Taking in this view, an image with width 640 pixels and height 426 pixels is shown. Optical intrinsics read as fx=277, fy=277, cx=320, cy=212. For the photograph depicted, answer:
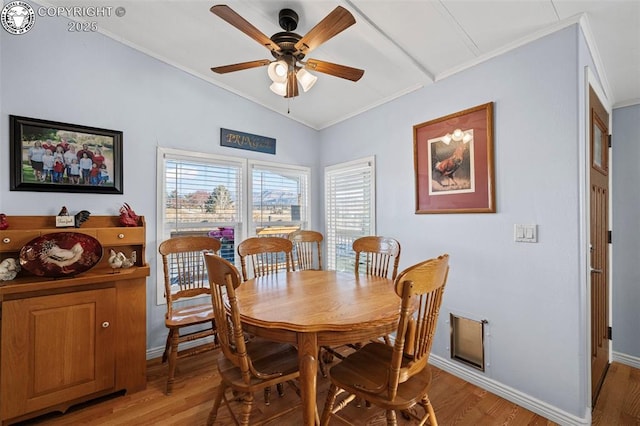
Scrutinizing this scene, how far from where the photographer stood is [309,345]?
50.4 inches

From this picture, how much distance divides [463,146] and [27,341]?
11.0ft

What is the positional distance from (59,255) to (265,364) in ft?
5.37

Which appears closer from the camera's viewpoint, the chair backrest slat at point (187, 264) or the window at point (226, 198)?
the chair backrest slat at point (187, 264)

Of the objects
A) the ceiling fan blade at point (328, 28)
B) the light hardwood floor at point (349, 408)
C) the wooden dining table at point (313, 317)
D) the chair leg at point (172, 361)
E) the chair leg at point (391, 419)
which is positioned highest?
the ceiling fan blade at point (328, 28)

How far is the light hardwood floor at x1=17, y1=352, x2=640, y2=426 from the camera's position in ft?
5.88

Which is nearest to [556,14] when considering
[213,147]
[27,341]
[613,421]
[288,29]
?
[288,29]

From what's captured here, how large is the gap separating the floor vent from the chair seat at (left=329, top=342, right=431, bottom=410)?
1.03 metres

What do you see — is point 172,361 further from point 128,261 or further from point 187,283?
point 128,261

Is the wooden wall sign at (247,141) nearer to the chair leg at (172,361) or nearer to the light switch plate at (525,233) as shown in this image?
the chair leg at (172,361)

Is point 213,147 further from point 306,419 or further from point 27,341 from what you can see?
point 306,419

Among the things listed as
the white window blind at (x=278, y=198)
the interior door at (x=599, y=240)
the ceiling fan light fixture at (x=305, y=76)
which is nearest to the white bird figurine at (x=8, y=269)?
the white window blind at (x=278, y=198)

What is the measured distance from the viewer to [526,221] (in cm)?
192

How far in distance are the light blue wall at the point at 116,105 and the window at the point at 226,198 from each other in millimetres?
107

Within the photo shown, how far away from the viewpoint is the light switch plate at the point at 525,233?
1.88m
